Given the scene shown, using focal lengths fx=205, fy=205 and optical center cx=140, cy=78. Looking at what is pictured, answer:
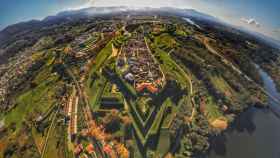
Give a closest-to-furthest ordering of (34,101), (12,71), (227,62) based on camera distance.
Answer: (34,101), (12,71), (227,62)

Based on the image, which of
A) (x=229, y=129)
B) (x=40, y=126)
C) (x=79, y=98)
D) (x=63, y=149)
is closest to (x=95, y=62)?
(x=79, y=98)

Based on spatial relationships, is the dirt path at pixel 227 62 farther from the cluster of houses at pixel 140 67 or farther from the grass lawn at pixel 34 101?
the grass lawn at pixel 34 101

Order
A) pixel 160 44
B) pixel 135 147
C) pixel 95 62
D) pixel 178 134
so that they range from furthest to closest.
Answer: pixel 160 44 → pixel 95 62 → pixel 178 134 → pixel 135 147

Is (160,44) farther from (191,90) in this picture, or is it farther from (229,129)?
(229,129)

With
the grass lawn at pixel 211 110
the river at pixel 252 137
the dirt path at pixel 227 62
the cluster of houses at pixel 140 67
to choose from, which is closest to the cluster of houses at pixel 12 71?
the cluster of houses at pixel 140 67

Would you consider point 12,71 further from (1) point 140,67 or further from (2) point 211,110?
(2) point 211,110

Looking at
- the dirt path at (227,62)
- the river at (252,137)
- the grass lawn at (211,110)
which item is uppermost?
the dirt path at (227,62)

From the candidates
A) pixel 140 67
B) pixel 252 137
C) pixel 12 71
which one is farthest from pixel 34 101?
pixel 252 137
